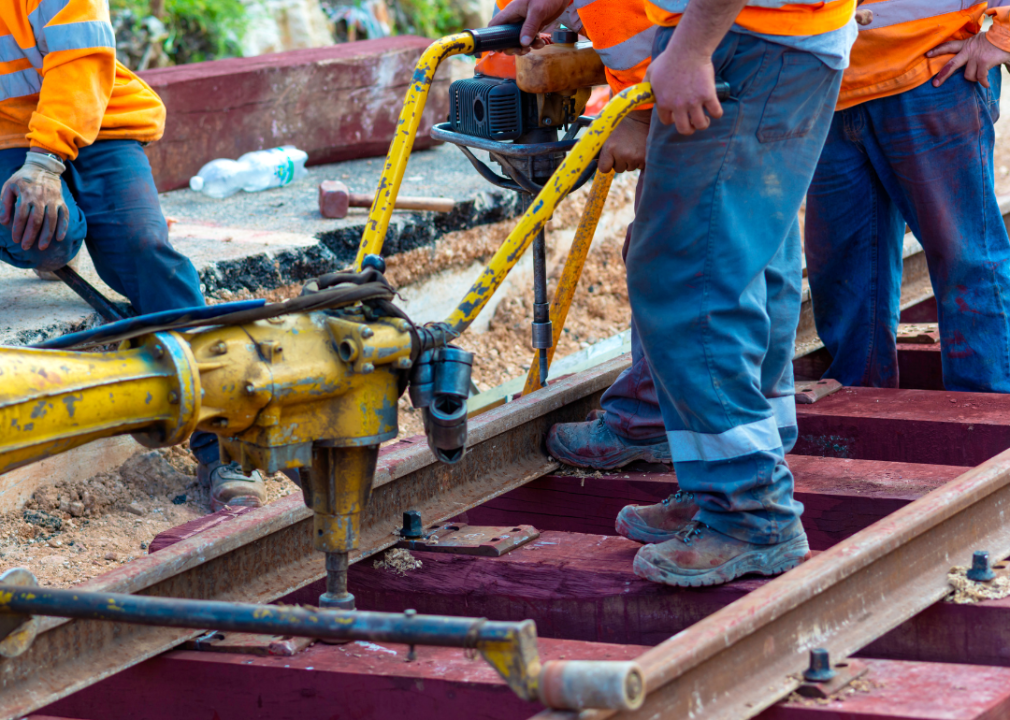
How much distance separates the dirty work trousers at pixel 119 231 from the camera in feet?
13.3

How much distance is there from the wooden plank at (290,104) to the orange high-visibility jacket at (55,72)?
6.76 feet

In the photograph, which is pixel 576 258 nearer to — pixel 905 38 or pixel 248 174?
pixel 905 38

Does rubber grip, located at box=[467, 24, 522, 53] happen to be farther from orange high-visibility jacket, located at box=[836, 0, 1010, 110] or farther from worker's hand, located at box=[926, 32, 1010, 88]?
worker's hand, located at box=[926, 32, 1010, 88]

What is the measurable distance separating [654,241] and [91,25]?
2.23 meters

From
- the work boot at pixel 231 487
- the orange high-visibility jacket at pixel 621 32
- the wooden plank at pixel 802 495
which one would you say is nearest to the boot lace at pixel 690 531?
the wooden plank at pixel 802 495

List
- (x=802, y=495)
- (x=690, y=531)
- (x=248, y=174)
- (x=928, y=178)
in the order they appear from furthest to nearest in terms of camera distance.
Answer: (x=248, y=174), (x=928, y=178), (x=802, y=495), (x=690, y=531)

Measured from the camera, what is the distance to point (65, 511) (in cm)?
404

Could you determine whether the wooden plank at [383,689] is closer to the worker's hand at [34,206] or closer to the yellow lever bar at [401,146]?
the yellow lever bar at [401,146]

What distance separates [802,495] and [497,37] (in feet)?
4.91

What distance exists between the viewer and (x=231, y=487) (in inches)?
154

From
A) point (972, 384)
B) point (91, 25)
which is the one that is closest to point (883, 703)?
point (972, 384)

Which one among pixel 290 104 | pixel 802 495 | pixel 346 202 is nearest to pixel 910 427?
pixel 802 495

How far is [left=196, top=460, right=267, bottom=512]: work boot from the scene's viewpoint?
3902mm

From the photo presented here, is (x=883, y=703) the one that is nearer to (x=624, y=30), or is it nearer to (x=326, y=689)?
(x=326, y=689)
